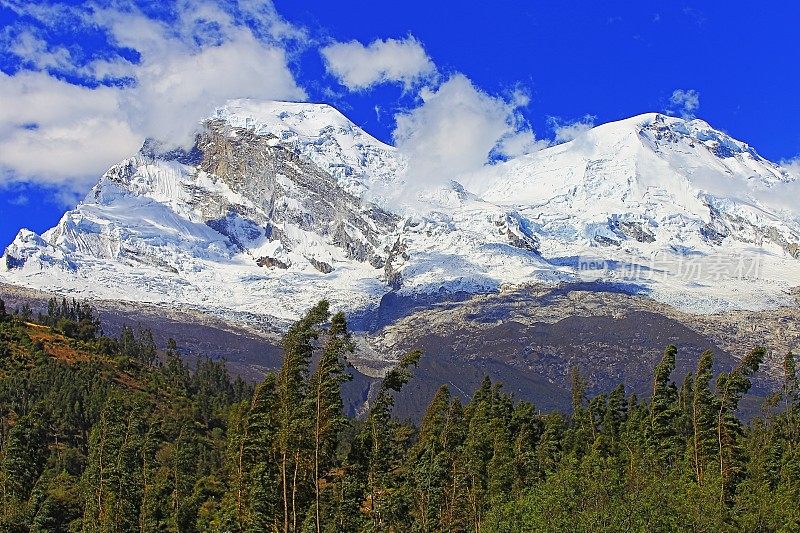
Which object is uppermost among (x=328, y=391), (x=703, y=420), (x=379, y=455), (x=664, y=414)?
(x=664, y=414)

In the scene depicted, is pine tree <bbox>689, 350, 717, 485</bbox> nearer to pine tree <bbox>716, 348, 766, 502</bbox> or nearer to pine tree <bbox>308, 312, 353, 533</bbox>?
pine tree <bbox>716, 348, 766, 502</bbox>

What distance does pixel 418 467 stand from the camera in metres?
94.7

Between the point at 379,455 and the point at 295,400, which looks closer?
the point at 295,400

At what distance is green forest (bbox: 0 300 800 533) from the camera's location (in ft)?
228

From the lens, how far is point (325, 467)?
233 feet

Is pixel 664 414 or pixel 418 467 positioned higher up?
pixel 664 414

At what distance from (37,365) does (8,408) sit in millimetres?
33273

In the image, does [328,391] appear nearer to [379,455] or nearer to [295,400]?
[295,400]

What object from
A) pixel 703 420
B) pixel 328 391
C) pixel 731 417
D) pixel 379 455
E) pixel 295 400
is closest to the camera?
pixel 328 391

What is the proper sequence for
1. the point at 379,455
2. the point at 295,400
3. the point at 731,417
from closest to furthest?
1. the point at 295,400
2. the point at 379,455
3. the point at 731,417

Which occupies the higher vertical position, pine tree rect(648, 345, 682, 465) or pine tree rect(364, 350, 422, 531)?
pine tree rect(648, 345, 682, 465)

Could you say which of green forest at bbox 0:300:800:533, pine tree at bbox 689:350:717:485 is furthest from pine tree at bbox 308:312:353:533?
pine tree at bbox 689:350:717:485

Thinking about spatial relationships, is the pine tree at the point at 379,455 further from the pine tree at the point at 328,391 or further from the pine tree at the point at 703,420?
the pine tree at the point at 703,420

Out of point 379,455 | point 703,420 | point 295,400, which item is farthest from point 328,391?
point 703,420
